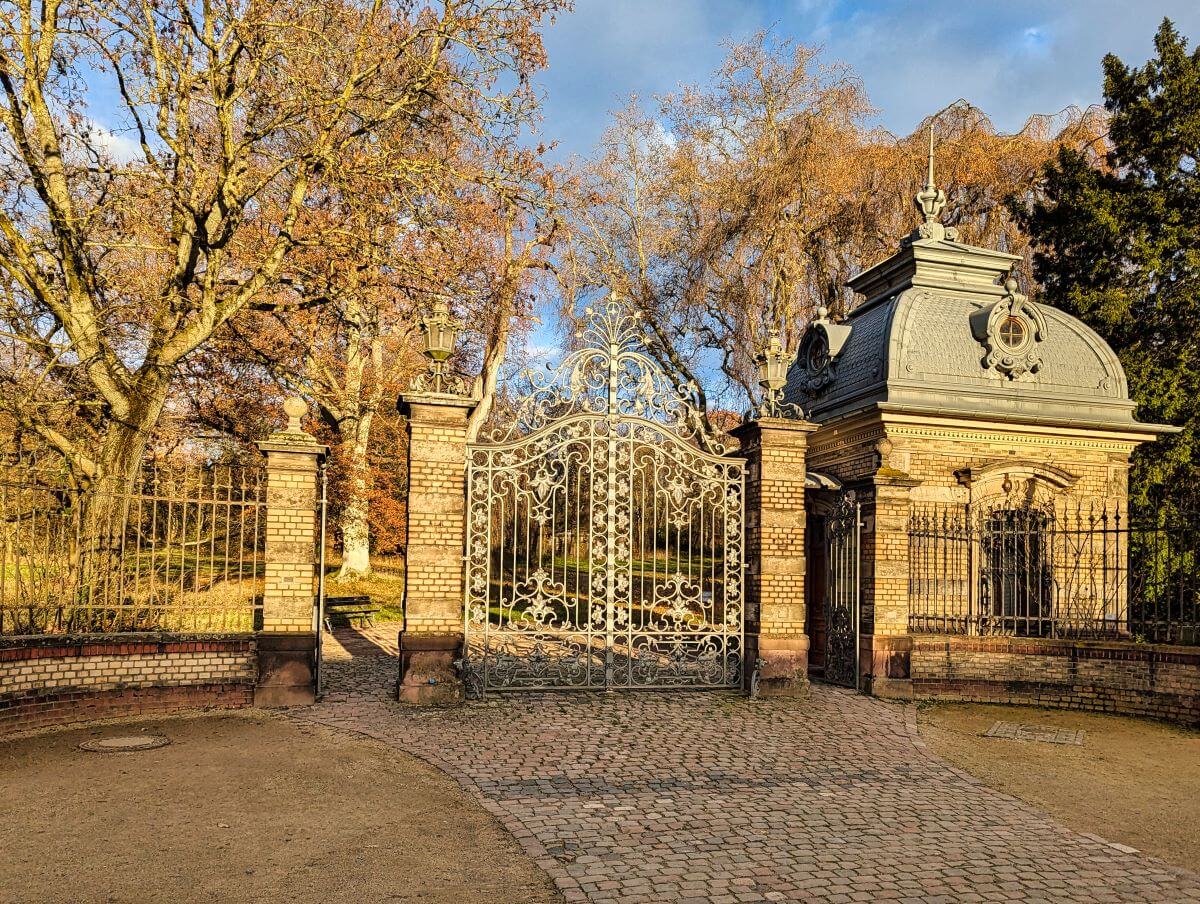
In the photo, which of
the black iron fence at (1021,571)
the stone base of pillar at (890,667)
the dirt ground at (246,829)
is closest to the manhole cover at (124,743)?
the dirt ground at (246,829)

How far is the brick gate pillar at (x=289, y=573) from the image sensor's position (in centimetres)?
997

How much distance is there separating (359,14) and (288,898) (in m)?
14.6

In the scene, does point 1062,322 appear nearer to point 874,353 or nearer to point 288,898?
point 874,353

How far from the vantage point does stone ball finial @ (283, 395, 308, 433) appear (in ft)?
33.6

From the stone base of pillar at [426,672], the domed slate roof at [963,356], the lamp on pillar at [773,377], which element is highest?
the domed slate roof at [963,356]

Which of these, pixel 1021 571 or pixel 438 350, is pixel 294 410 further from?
pixel 1021 571

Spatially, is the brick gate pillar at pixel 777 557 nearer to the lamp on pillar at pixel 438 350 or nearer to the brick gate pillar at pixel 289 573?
the lamp on pillar at pixel 438 350

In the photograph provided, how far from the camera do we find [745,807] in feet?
21.7

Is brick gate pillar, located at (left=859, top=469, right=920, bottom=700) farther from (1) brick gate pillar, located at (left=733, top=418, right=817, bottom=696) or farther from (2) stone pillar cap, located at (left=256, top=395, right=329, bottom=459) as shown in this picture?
(2) stone pillar cap, located at (left=256, top=395, right=329, bottom=459)

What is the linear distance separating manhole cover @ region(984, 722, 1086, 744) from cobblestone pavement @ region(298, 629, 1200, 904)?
1.04 m

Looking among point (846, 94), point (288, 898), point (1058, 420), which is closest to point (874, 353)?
point (1058, 420)

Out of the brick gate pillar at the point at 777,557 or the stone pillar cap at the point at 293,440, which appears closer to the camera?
the stone pillar cap at the point at 293,440

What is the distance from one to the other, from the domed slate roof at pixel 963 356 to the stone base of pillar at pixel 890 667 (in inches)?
162

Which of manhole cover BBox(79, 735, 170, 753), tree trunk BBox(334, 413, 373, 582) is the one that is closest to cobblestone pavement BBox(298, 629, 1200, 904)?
manhole cover BBox(79, 735, 170, 753)
